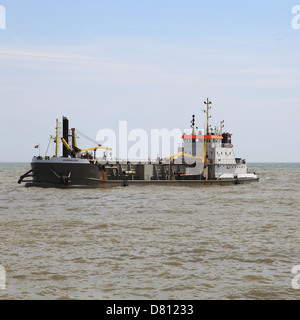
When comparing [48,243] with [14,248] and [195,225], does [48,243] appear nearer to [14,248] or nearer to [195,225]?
[14,248]

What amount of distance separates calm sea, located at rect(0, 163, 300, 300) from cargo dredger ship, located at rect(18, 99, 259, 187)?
81.5 feet

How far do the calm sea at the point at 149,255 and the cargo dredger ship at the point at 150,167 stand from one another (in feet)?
81.5

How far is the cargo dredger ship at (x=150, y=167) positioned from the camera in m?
54.7

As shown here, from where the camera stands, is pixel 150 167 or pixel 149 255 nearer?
pixel 149 255

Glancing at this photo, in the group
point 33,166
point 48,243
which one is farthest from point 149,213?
point 33,166

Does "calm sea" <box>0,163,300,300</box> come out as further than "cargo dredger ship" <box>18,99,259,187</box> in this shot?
No

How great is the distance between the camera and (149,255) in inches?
654

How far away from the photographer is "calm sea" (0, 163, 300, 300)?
40.5 feet

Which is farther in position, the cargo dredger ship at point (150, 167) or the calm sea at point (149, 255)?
the cargo dredger ship at point (150, 167)

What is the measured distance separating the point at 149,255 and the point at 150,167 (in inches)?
1778

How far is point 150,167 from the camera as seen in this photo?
2429 inches
